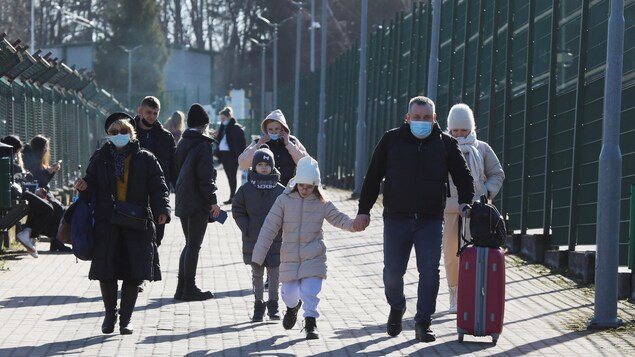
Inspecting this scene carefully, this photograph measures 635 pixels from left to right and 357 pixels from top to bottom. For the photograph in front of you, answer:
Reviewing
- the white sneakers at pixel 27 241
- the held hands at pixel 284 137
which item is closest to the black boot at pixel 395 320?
the held hands at pixel 284 137

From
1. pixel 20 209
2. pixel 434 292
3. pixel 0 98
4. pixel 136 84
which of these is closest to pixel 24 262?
pixel 20 209

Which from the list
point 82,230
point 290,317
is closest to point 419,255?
point 290,317

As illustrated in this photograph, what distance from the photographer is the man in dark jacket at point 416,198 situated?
10414 mm

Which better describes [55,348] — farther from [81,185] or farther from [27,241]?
[27,241]

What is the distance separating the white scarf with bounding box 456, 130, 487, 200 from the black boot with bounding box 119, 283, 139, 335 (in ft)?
9.05

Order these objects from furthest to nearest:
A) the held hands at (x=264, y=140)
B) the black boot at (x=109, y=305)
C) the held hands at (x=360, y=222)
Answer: the held hands at (x=264, y=140), the black boot at (x=109, y=305), the held hands at (x=360, y=222)

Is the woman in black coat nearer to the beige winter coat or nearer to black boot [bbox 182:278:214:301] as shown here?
the beige winter coat

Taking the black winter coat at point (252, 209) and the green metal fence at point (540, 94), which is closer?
the black winter coat at point (252, 209)

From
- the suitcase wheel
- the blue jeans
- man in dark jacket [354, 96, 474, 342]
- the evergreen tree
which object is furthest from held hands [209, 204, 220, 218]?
the evergreen tree

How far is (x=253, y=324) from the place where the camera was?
37.4 feet

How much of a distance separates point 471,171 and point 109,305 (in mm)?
2969

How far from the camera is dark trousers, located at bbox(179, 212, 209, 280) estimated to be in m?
12.9

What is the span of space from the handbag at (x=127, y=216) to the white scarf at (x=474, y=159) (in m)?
2.65

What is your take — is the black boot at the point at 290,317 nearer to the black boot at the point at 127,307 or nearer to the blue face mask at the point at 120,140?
the black boot at the point at 127,307
